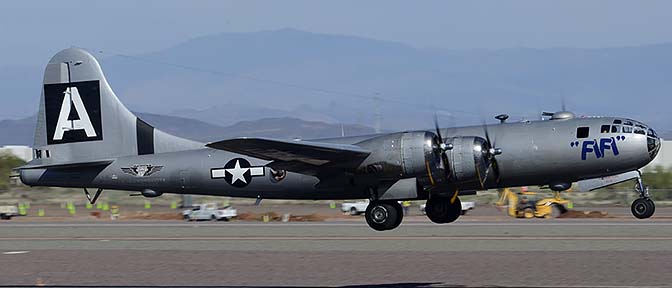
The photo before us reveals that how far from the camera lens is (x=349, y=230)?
193 feet

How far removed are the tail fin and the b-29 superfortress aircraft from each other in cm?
5

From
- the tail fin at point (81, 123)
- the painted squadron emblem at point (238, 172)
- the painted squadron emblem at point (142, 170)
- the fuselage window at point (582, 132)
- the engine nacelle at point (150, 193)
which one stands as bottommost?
the engine nacelle at point (150, 193)

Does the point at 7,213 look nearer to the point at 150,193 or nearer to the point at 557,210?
the point at 557,210

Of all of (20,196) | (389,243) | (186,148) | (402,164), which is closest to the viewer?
(402,164)

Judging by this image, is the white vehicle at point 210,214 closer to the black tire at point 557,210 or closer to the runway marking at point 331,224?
the runway marking at point 331,224

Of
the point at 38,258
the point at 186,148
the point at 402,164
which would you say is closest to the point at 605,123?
the point at 402,164

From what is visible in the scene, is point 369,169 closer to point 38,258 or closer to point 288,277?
point 288,277

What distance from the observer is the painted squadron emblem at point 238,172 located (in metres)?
32.6

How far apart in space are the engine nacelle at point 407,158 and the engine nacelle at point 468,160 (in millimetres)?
398

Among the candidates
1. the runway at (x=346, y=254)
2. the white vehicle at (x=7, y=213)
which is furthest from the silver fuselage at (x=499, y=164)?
the white vehicle at (x=7, y=213)

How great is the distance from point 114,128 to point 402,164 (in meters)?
11.3

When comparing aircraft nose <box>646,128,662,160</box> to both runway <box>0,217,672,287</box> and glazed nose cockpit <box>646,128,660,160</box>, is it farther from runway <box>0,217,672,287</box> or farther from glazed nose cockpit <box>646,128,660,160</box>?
runway <box>0,217,672,287</box>

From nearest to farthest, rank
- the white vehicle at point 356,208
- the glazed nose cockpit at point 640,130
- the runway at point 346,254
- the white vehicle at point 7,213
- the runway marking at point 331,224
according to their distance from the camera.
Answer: the glazed nose cockpit at point 640,130 → the runway at point 346,254 → the runway marking at point 331,224 → the white vehicle at point 356,208 → the white vehicle at point 7,213

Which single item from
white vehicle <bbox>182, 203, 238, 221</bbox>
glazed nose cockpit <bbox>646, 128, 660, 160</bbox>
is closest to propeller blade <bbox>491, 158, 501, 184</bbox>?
glazed nose cockpit <bbox>646, 128, 660, 160</bbox>
